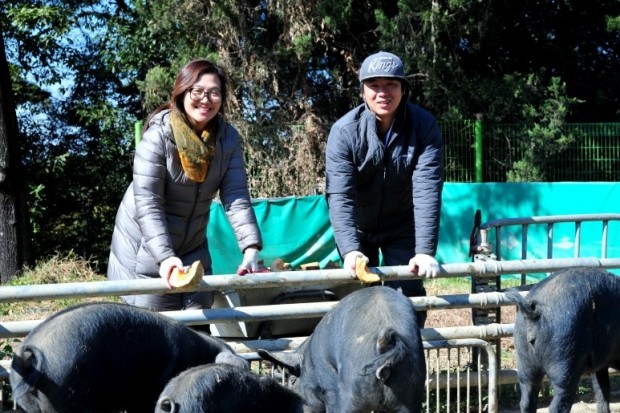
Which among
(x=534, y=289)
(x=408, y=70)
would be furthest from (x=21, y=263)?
(x=534, y=289)

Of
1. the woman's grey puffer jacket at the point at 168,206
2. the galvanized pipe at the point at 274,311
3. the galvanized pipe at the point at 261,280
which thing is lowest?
the galvanized pipe at the point at 274,311

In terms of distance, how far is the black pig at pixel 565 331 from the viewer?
169 inches

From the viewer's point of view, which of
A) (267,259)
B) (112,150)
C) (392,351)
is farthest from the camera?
(112,150)

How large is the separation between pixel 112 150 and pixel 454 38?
6.19 metres

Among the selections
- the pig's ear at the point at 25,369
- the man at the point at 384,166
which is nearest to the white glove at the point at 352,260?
the man at the point at 384,166

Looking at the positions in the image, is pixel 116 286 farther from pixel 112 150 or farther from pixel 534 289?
pixel 112 150

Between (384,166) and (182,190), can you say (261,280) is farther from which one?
(384,166)

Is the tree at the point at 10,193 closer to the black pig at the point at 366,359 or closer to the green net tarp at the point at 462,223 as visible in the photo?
the green net tarp at the point at 462,223

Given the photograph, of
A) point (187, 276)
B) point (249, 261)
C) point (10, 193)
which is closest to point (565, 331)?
point (249, 261)

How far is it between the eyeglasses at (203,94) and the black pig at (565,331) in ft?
5.75

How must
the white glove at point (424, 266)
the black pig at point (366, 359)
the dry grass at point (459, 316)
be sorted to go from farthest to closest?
1. the dry grass at point (459, 316)
2. the white glove at point (424, 266)
3. the black pig at point (366, 359)

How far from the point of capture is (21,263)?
1289 centimetres

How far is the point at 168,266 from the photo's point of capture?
4.22 m

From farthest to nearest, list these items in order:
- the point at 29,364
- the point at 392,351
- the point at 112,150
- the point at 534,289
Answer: the point at 112,150 → the point at 534,289 → the point at 392,351 → the point at 29,364
